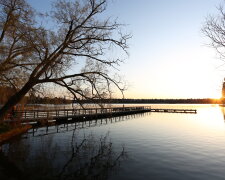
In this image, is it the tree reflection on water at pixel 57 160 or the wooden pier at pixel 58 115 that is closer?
the tree reflection on water at pixel 57 160

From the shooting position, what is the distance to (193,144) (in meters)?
19.4

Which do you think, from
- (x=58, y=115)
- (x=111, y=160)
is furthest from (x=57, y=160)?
(x=58, y=115)

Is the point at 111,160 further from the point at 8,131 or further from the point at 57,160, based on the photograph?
the point at 8,131

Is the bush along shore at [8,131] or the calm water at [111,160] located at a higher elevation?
the bush along shore at [8,131]

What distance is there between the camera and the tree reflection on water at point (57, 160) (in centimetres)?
1041

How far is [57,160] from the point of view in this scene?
42.1ft

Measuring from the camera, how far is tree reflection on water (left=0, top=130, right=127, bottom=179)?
410 inches

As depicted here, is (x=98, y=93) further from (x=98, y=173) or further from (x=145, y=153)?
(x=145, y=153)

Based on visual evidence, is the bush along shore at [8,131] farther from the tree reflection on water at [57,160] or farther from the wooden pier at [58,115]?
the wooden pier at [58,115]

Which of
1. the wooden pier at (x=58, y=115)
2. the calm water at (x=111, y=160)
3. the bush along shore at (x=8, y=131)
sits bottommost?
the calm water at (x=111, y=160)

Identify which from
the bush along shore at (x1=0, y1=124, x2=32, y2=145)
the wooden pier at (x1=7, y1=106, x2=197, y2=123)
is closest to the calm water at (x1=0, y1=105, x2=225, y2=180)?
the bush along shore at (x1=0, y1=124, x2=32, y2=145)

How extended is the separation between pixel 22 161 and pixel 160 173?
7.74 m

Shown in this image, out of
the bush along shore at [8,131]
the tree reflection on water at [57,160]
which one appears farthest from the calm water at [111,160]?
the bush along shore at [8,131]

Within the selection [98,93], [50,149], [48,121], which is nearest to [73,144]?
[50,149]
